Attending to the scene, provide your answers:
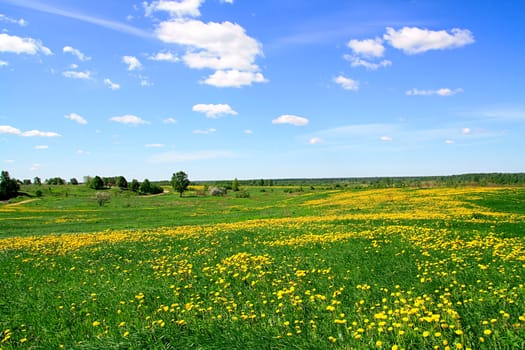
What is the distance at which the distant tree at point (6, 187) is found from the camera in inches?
3733

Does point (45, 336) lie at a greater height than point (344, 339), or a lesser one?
lesser

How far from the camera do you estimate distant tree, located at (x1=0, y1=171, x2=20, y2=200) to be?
94.8m

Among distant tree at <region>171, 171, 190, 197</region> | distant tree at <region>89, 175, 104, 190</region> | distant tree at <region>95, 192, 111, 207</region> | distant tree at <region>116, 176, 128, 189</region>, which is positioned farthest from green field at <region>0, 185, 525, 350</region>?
distant tree at <region>116, 176, 128, 189</region>

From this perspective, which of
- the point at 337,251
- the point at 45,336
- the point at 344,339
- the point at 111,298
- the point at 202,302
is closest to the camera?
the point at 344,339

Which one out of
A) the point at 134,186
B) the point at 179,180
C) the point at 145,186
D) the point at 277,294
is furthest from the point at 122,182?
the point at 277,294

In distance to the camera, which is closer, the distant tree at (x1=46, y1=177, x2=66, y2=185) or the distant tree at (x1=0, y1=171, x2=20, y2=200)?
the distant tree at (x1=0, y1=171, x2=20, y2=200)

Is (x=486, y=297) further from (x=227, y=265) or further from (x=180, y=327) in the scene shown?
(x=227, y=265)

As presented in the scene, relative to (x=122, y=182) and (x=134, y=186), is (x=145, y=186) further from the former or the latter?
(x=122, y=182)

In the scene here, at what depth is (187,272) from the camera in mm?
9969

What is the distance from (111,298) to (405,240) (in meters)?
10.6

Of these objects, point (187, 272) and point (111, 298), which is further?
point (187, 272)

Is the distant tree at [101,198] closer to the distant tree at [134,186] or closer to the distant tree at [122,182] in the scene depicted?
the distant tree at [134,186]

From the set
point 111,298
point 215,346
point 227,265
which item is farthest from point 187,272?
point 215,346

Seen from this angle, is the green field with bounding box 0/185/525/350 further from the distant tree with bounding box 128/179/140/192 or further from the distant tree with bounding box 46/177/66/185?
the distant tree with bounding box 46/177/66/185
